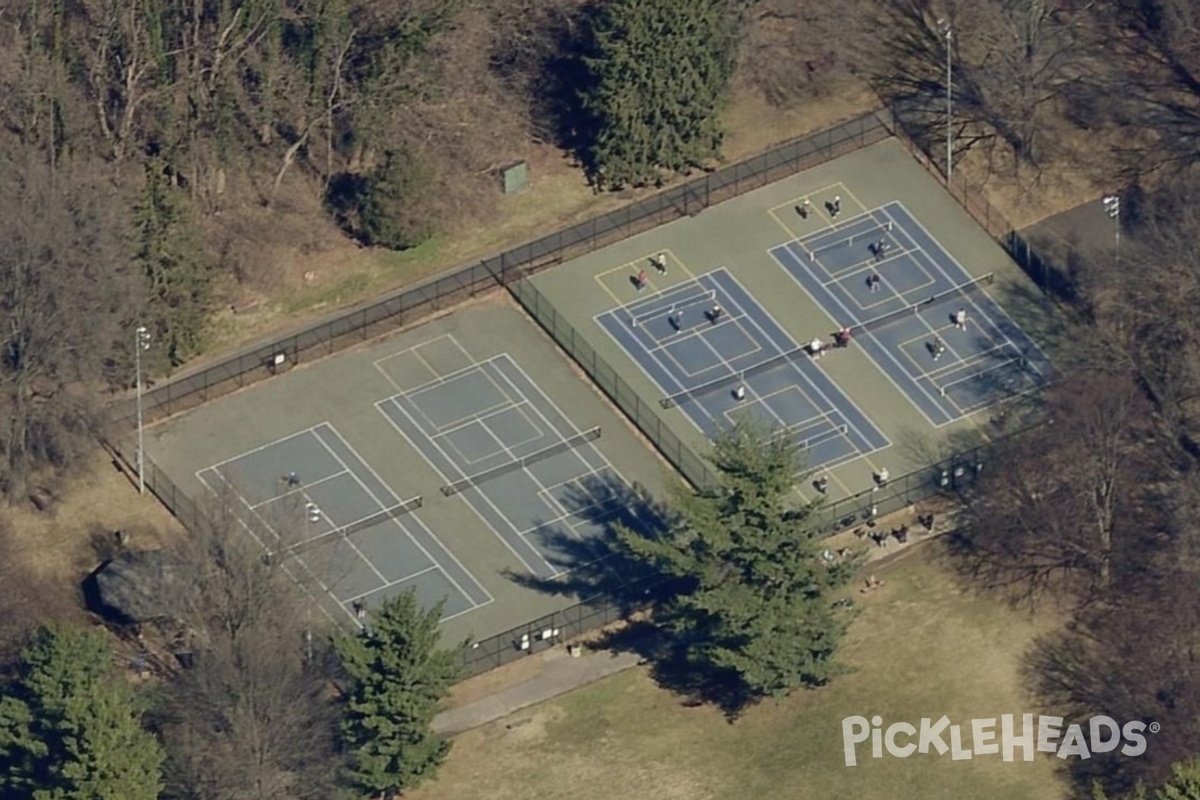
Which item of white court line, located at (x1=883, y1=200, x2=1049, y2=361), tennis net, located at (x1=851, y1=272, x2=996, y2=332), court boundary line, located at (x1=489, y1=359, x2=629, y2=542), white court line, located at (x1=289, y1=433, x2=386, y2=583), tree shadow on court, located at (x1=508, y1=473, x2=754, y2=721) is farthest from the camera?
white court line, located at (x1=883, y1=200, x2=1049, y2=361)

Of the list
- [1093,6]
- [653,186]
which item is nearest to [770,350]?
[653,186]

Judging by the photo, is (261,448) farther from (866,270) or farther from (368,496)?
(866,270)

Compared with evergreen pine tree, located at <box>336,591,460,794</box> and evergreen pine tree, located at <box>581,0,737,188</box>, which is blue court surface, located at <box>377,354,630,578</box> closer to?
evergreen pine tree, located at <box>581,0,737,188</box>

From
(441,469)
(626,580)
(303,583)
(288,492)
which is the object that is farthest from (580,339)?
(303,583)

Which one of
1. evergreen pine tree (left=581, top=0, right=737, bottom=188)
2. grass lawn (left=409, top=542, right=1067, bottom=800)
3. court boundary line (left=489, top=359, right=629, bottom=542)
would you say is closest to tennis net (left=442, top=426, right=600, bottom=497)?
court boundary line (left=489, top=359, right=629, bottom=542)

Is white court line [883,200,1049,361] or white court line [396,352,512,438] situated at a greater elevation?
white court line [883,200,1049,361]
